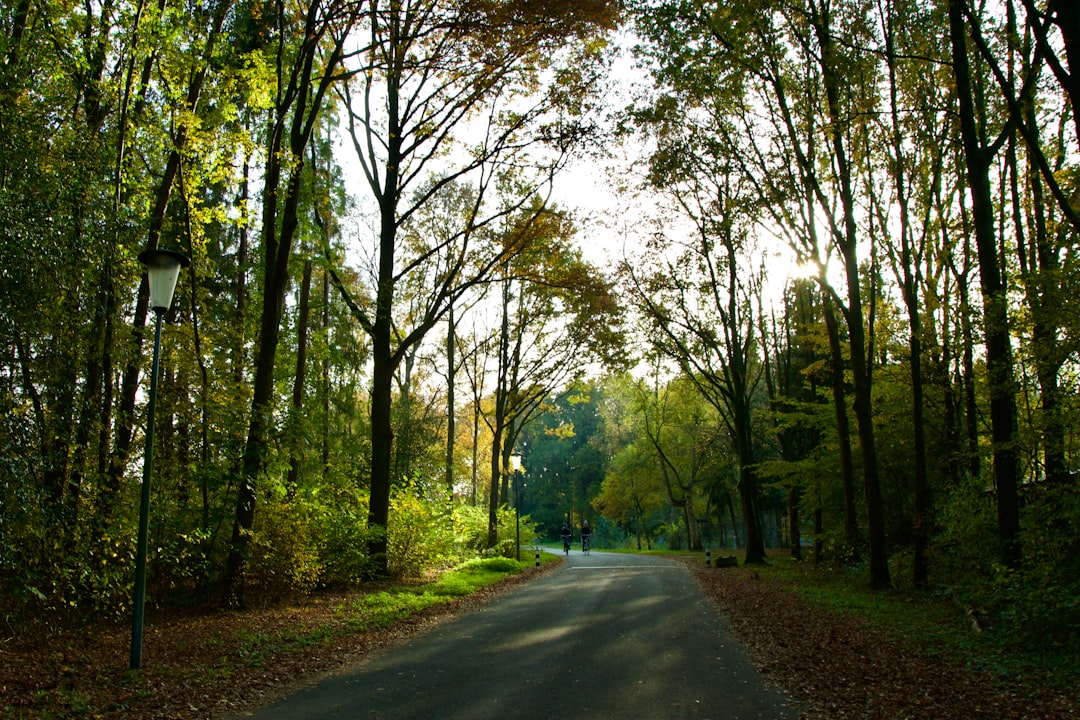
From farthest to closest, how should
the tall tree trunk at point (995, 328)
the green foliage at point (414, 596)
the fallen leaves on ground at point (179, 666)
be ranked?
1. the green foliage at point (414, 596)
2. the tall tree trunk at point (995, 328)
3. the fallen leaves on ground at point (179, 666)

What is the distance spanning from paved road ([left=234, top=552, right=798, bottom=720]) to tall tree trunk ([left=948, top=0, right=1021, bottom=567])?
4.50 m

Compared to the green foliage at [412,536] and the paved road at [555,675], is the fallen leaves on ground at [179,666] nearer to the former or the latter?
the paved road at [555,675]

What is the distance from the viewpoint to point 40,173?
7.52 m

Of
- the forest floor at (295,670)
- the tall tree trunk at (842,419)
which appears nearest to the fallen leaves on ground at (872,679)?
the forest floor at (295,670)

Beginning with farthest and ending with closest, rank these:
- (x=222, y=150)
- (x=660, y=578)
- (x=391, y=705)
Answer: (x=660, y=578) → (x=222, y=150) → (x=391, y=705)

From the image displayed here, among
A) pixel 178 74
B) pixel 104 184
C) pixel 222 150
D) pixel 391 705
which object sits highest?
pixel 178 74

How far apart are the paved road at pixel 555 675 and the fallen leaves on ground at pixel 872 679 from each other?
359 millimetres

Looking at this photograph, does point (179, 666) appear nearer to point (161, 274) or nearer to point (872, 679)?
point (161, 274)

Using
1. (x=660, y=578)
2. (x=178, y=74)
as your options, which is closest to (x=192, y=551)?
(x=178, y=74)

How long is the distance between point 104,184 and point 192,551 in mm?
5162

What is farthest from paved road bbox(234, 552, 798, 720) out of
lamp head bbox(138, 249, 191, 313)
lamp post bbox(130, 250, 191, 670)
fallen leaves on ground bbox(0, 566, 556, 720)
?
lamp head bbox(138, 249, 191, 313)

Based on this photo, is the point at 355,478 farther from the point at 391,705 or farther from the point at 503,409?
the point at 391,705

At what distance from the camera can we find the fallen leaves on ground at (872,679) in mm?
5629

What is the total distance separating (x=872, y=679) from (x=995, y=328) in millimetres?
5647
